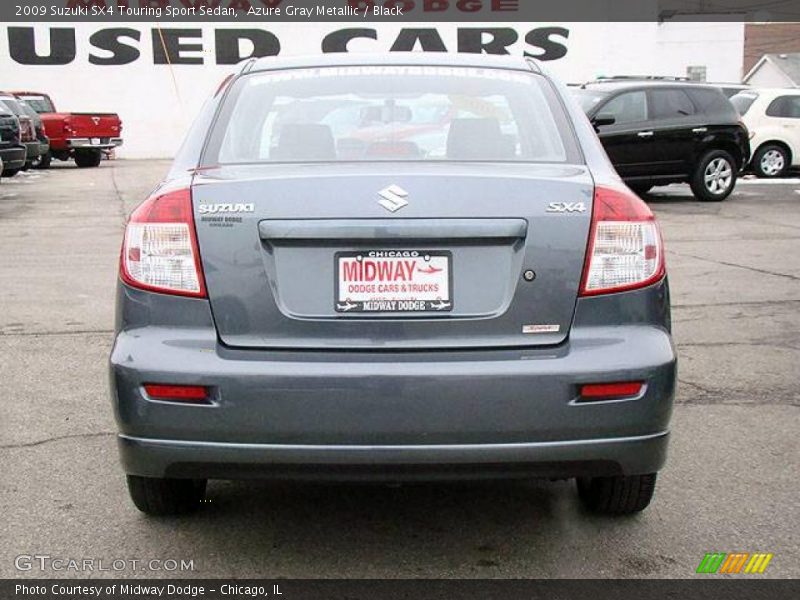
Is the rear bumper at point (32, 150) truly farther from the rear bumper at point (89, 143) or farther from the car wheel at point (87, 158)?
the car wheel at point (87, 158)

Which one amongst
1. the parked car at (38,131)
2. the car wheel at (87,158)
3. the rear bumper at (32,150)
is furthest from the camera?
the car wheel at (87,158)

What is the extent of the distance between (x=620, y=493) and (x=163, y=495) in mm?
1591

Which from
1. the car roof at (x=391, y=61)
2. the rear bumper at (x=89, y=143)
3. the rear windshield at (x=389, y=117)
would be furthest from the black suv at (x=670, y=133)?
the rear bumper at (x=89, y=143)

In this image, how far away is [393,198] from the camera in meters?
2.98

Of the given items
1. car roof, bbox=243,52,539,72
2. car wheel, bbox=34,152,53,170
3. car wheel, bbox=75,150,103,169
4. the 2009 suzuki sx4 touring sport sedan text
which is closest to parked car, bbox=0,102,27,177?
car wheel, bbox=34,152,53,170

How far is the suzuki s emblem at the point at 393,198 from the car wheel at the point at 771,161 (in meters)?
18.9

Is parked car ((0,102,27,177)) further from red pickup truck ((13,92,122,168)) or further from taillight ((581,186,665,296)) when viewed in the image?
taillight ((581,186,665,296))

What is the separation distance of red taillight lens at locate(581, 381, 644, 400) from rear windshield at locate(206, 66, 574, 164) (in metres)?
0.88

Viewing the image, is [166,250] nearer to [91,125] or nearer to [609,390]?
[609,390]

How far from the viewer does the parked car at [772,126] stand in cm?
1959

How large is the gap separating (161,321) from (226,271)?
252 mm

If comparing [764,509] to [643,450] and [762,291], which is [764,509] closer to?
[643,450]

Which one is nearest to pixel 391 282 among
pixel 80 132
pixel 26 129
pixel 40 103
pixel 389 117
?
pixel 389 117

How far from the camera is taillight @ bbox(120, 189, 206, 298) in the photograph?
302 cm
